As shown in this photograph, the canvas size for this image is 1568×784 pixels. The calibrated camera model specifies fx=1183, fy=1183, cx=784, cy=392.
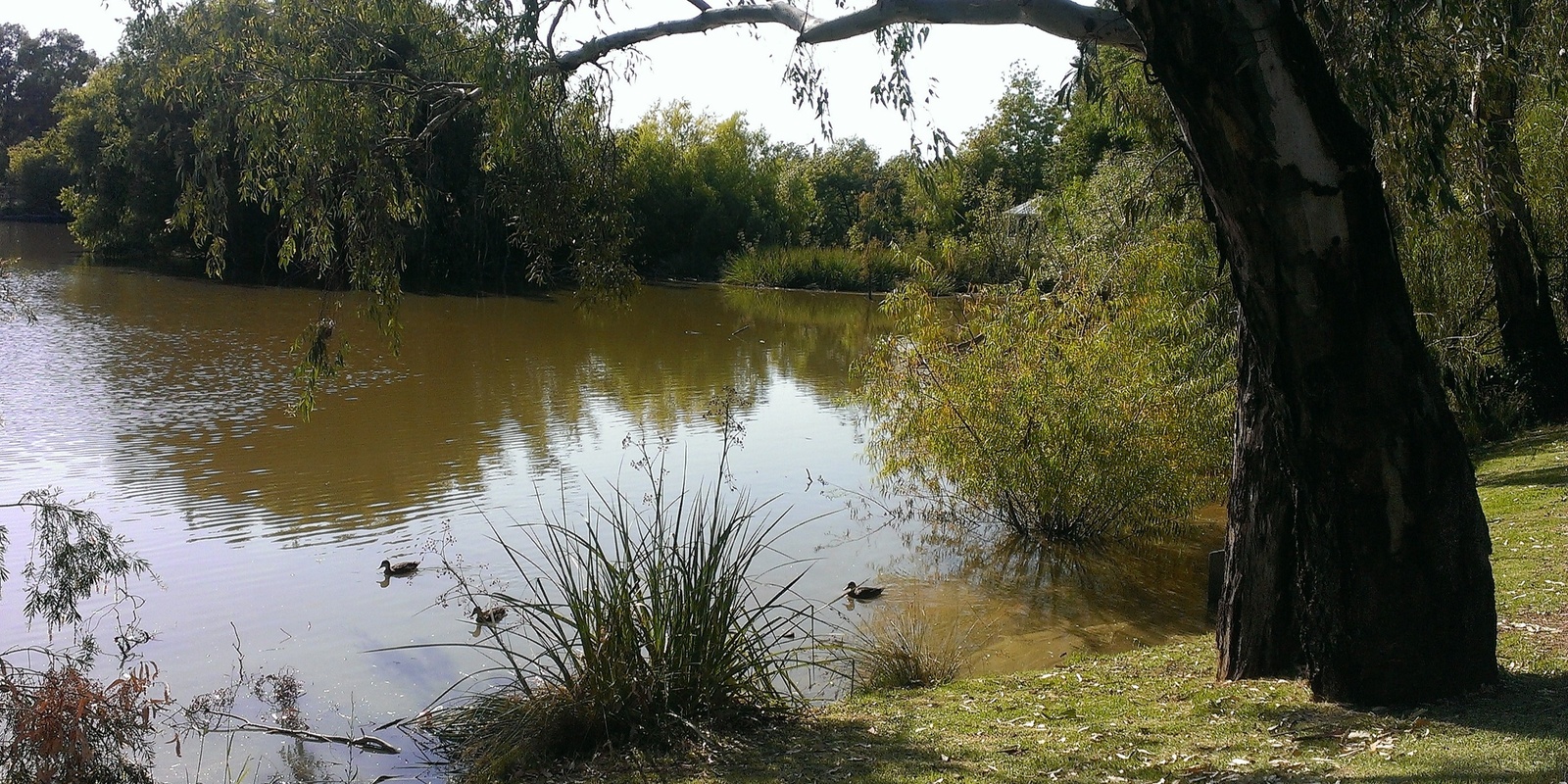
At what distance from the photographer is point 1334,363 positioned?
4020 millimetres

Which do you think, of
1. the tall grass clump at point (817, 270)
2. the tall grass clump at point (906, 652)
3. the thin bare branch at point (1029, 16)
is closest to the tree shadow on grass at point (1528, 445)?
the tall grass clump at point (906, 652)

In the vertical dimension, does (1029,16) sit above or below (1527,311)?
above

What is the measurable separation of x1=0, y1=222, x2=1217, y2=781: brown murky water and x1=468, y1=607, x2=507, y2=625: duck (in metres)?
0.19

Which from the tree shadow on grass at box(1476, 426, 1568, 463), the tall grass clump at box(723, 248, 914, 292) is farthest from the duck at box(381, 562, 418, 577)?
the tall grass clump at box(723, 248, 914, 292)

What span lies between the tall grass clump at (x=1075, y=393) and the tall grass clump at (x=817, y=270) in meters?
Answer: 23.4

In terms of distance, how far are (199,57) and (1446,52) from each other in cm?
576

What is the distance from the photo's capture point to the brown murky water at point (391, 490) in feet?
22.7

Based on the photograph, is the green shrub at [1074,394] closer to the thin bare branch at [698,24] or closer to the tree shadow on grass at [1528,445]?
the tree shadow on grass at [1528,445]

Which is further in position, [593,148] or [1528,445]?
[1528,445]

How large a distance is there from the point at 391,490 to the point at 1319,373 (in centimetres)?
860

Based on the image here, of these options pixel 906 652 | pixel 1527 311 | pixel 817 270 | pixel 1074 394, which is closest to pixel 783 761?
pixel 906 652

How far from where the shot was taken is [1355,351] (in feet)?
13.1

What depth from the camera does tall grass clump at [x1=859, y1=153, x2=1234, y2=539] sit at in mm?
8953

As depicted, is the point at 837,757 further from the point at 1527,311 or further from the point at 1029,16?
the point at 1527,311
